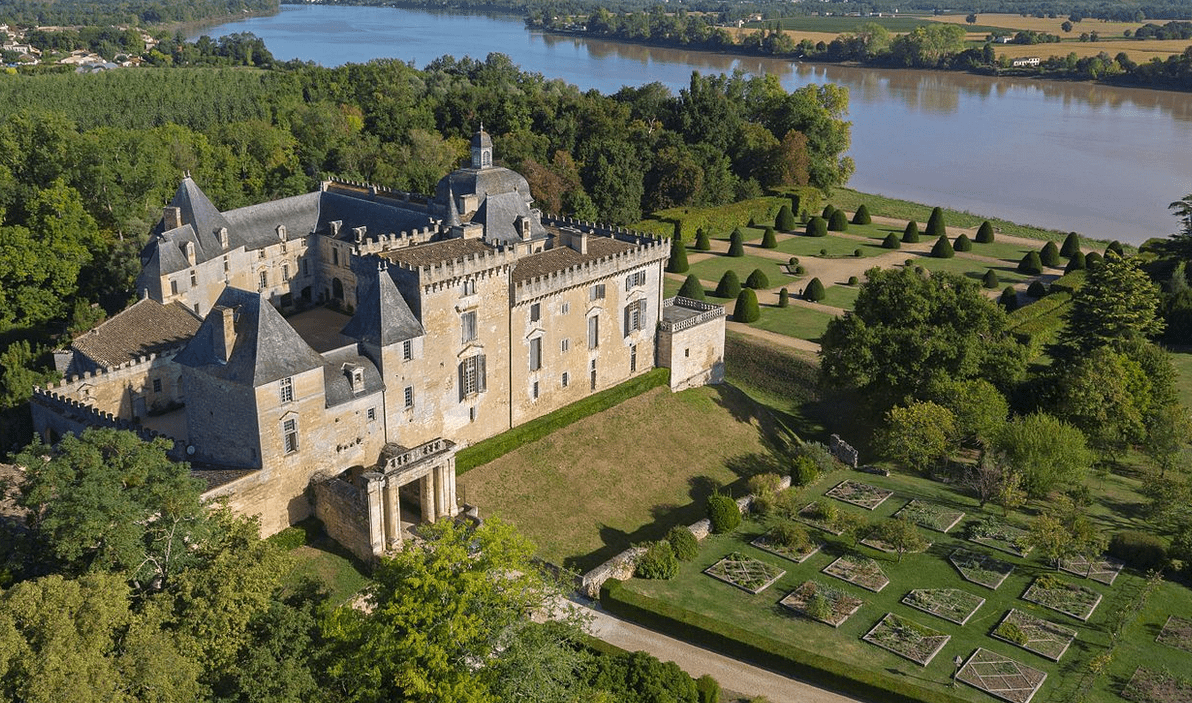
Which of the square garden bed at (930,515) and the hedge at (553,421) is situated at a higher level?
the hedge at (553,421)

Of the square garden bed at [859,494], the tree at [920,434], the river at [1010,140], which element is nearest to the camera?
the square garden bed at [859,494]

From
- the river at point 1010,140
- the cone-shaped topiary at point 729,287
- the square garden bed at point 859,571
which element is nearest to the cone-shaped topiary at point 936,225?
the river at point 1010,140

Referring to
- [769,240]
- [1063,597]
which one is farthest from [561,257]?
[769,240]

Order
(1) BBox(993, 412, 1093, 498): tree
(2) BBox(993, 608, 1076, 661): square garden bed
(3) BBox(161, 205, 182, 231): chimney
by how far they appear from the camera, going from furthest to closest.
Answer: (3) BBox(161, 205, 182, 231): chimney, (1) BBox(993, 412, 1093, 498): tree, (2) BBox(993, 608, 1076, 661): square garden bed

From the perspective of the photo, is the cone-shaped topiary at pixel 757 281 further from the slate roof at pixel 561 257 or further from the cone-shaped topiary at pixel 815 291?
the slate roof at pixel 561 257

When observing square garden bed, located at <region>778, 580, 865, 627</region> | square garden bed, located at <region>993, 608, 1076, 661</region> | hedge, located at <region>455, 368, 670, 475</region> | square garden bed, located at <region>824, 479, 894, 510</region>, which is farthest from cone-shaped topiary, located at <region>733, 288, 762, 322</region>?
square garden bed, located at <region>993, 608, 1076, 661</region>

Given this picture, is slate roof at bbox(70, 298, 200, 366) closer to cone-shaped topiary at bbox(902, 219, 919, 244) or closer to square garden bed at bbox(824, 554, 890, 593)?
square garden bed at bbox(824, 554, 890, 593)

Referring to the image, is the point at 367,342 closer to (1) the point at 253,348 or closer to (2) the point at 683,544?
(1) the point at 253,348
